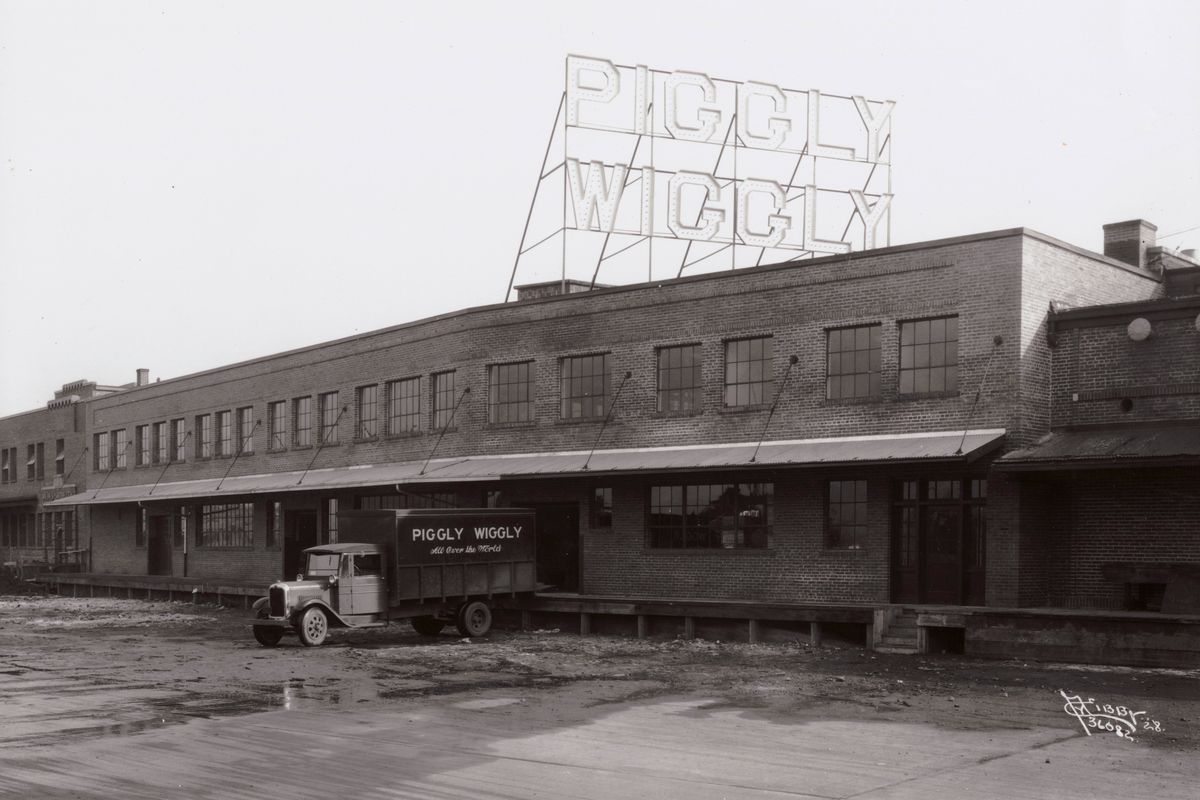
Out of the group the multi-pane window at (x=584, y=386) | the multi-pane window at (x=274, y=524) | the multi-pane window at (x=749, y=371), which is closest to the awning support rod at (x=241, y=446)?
the multi-pane window at (x=274, y=524)

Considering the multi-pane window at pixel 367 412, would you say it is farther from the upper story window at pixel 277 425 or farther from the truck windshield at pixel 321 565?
the truck windshield at pixel 321 565

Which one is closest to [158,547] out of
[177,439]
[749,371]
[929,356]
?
[177,439]

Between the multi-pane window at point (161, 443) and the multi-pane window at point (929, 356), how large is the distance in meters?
32.2

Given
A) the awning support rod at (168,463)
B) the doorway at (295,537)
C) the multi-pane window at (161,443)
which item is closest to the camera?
the doorway at (295,537)

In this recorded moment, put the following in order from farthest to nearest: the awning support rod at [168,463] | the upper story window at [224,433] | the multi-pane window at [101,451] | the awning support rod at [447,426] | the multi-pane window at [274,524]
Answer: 1. the multi-pane window at [101,451]
2. the awning support rod at [168,463]
3. the upper story window at [224,433]
4. the multi-pane window at [274,524]
5. the awning support rod at [447,426]

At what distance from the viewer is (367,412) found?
125 feet

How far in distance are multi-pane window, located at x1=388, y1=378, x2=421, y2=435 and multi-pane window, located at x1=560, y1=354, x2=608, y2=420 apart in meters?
5.98

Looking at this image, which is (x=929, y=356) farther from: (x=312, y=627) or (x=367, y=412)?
(x=367, y=412)

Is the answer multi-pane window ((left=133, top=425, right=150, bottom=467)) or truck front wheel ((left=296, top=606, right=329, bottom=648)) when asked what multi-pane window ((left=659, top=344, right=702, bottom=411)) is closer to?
truck front wheel ((left=296, top=606, right=329, bottom=648))

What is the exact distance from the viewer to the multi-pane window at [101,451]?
53.3 metres

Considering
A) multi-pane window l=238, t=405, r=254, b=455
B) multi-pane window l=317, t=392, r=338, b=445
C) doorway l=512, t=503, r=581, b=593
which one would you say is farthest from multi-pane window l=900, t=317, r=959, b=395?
multi-pane window l=238, t=405, r=254, b=455

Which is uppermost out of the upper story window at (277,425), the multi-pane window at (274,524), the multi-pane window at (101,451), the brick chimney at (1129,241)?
the brick chimney at (1129,241)

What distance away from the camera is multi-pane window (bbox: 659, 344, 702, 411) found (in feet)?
94.6

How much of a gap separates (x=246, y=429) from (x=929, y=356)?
26.4 meters
